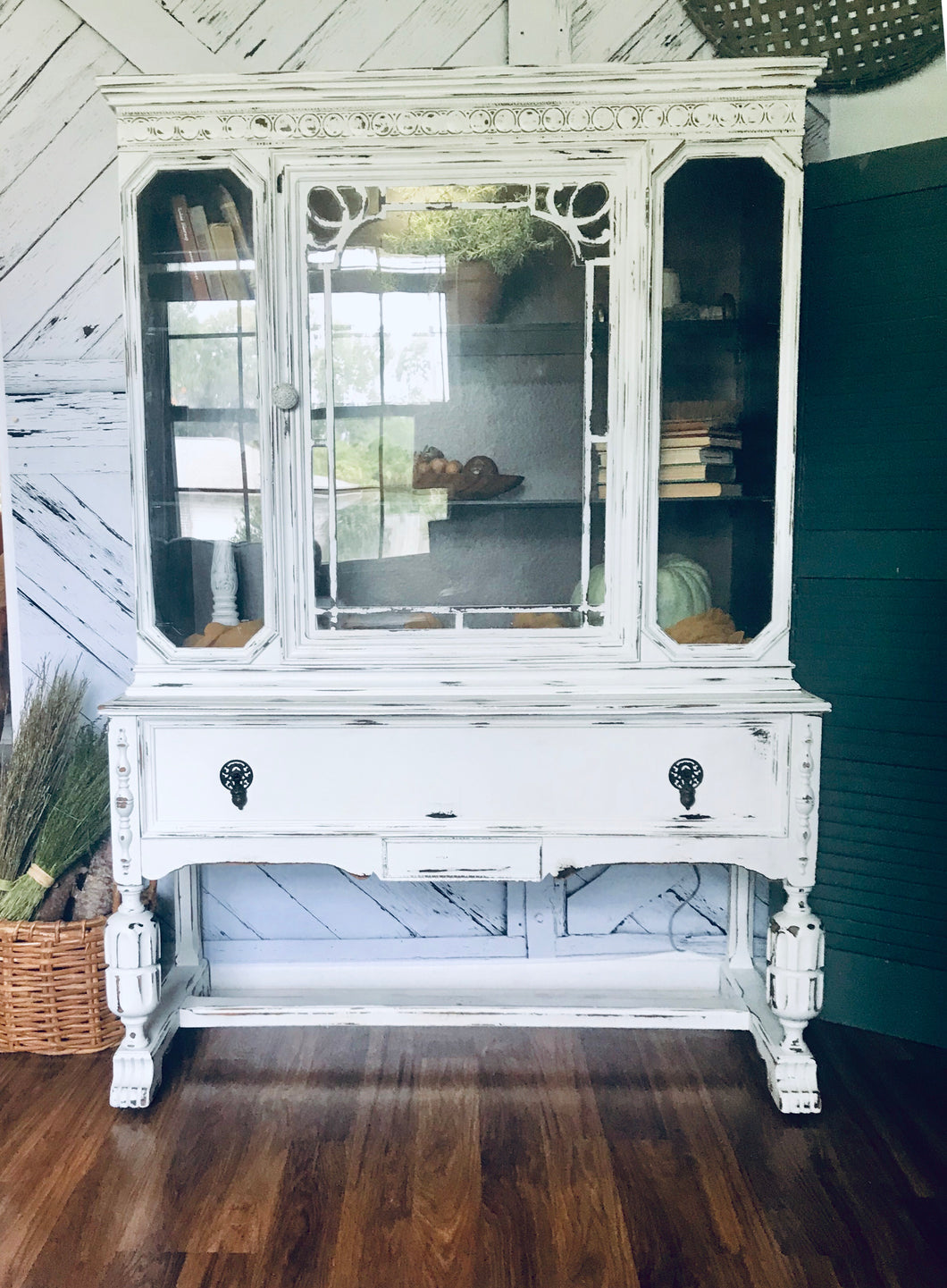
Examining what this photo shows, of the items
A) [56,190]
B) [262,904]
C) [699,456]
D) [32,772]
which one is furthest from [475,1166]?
[56,190]

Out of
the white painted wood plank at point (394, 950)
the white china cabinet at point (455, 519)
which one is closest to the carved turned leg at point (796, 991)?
the white china cabinet at point (455, 519)

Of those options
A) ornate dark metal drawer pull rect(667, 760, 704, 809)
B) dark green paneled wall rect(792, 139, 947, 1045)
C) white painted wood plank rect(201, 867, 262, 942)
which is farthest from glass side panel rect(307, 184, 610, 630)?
white painted wood plank rect(201, 867, 262, 942)

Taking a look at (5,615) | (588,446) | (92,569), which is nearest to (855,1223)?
(588,446)

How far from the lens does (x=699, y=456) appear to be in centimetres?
191

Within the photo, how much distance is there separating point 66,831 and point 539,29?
2.06 meters

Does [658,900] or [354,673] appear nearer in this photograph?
[354,673]

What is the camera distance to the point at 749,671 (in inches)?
75.5

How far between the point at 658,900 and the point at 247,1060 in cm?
102

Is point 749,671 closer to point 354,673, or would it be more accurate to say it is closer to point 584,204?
point 354,673

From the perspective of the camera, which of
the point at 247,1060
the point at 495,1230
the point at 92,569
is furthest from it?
the point at 92,569

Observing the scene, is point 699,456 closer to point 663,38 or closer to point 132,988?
point 663,38

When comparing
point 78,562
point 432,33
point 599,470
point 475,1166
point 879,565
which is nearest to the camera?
point 475,1166

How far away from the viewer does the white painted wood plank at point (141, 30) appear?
2248 millimetres

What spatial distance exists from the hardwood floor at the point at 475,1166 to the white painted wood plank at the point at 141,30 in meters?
2.21
